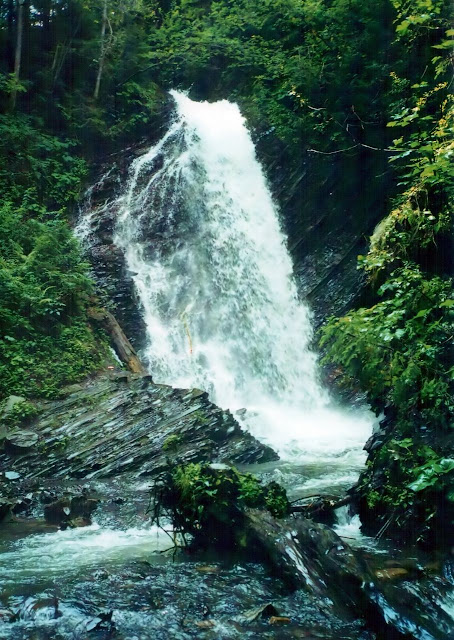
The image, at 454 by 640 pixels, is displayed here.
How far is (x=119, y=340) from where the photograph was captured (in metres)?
11.4

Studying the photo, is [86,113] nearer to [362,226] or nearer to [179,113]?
[179,113]

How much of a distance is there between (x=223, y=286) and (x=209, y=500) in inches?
372

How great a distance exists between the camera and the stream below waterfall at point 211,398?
3992mm

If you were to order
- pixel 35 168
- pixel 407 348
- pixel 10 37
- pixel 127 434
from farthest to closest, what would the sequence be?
pixel 10 37 < pixel 35 168 < pixel 127 434 < pixel 407 348

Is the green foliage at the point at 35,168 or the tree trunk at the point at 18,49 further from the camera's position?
the tree trunk at the point at 18,49

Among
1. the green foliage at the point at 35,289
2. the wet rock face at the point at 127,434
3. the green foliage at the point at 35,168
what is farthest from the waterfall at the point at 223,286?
the green foliage at the point at 35,289

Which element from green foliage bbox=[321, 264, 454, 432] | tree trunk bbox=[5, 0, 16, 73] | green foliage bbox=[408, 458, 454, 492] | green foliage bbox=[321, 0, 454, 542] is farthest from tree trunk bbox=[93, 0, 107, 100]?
green foliage bbox=[408, 458, 454, 492]

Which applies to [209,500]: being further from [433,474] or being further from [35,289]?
[35,289]

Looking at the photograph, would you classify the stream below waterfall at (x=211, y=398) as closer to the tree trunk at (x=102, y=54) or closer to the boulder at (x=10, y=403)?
the boulder at (x=10, y=403)

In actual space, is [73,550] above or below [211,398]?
below

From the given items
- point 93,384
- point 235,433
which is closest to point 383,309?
point 235,433

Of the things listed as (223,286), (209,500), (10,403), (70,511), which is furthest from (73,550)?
(223,286)

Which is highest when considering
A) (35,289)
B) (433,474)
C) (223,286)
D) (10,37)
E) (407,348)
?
(10,37)

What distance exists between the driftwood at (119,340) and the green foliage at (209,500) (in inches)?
236
